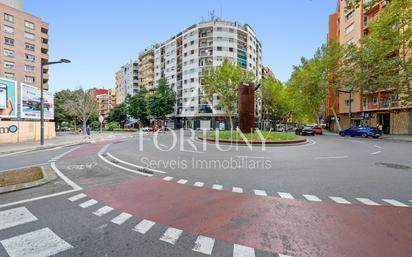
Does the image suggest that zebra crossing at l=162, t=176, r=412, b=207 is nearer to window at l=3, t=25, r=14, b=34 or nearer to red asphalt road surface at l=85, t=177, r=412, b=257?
red asphalt road surface at l=85, t=177, r=412, b=257

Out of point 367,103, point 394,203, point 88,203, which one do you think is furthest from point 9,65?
point 367,103

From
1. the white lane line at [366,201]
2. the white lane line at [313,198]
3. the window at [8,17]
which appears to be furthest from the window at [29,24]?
the white lane line at [366,201]

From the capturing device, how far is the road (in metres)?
3.04

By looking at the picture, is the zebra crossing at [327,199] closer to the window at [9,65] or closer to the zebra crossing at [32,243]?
the zebra crossing at [32,243]

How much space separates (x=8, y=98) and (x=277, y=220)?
25.0 meters

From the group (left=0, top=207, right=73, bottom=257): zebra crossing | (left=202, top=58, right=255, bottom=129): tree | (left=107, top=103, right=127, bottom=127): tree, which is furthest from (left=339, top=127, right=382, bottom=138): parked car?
(left=107, top=103, right=127, bottom=127): tree

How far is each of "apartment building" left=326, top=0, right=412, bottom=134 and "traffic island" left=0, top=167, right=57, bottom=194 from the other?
1457 inches

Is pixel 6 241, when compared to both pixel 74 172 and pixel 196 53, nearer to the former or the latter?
pixel 74 172

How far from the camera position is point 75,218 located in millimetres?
3980

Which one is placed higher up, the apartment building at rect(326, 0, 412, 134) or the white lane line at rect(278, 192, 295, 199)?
the apartment building at rect(326, 0, 412, 134)

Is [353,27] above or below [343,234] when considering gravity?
above

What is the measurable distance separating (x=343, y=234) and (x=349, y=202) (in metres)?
1.72

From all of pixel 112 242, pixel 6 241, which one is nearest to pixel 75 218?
pixel 6 241

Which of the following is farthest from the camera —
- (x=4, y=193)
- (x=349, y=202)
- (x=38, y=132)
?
(x=38, y=132)
